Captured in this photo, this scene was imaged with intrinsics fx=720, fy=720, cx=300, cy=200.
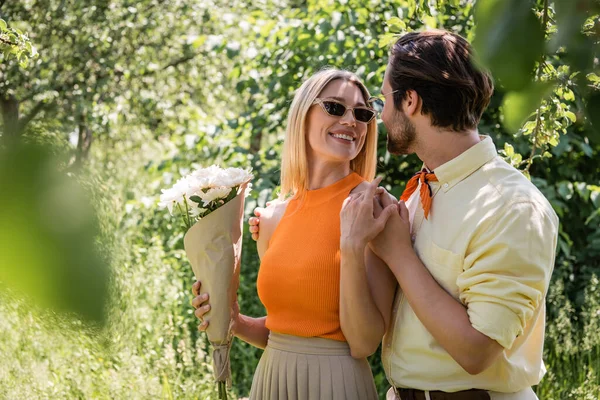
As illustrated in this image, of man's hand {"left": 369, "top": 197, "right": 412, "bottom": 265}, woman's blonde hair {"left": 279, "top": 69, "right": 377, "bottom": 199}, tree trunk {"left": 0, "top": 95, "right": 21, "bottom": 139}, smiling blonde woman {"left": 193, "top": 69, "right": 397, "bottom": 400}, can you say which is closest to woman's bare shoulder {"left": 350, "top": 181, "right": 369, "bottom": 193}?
smiling blonde woman {"left": 193, "top": 69, "right": 397, "bottom": 400}

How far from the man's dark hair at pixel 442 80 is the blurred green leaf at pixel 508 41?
4.68ft

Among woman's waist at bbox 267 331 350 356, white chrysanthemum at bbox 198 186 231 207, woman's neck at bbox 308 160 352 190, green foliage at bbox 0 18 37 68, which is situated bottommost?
woman's waist at bbox 267 331 350 356

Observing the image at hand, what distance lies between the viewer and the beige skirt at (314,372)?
2.15 meters

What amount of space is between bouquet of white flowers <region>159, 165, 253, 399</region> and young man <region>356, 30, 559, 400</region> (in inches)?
23.2

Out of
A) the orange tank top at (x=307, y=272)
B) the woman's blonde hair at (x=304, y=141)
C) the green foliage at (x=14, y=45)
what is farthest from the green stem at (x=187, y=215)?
the green foliage at (x=14, y=45)

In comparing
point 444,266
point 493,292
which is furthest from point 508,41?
point 444,266

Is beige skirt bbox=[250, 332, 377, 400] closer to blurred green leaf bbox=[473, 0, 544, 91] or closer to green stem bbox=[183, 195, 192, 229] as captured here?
green stem bbox=[183, 195, 192, 229]

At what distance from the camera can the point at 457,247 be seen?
165cm

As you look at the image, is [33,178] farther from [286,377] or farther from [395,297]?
[286,377]

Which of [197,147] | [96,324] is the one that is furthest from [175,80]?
[96,324]

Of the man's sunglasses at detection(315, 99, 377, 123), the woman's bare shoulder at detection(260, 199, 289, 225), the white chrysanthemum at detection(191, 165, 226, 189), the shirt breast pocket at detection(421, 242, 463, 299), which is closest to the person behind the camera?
the shirt breast pocket at detection(421, 242, 463, 299)

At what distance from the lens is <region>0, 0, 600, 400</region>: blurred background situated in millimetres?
231

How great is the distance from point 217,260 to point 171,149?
4.63 m

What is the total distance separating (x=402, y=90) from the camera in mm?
1824
